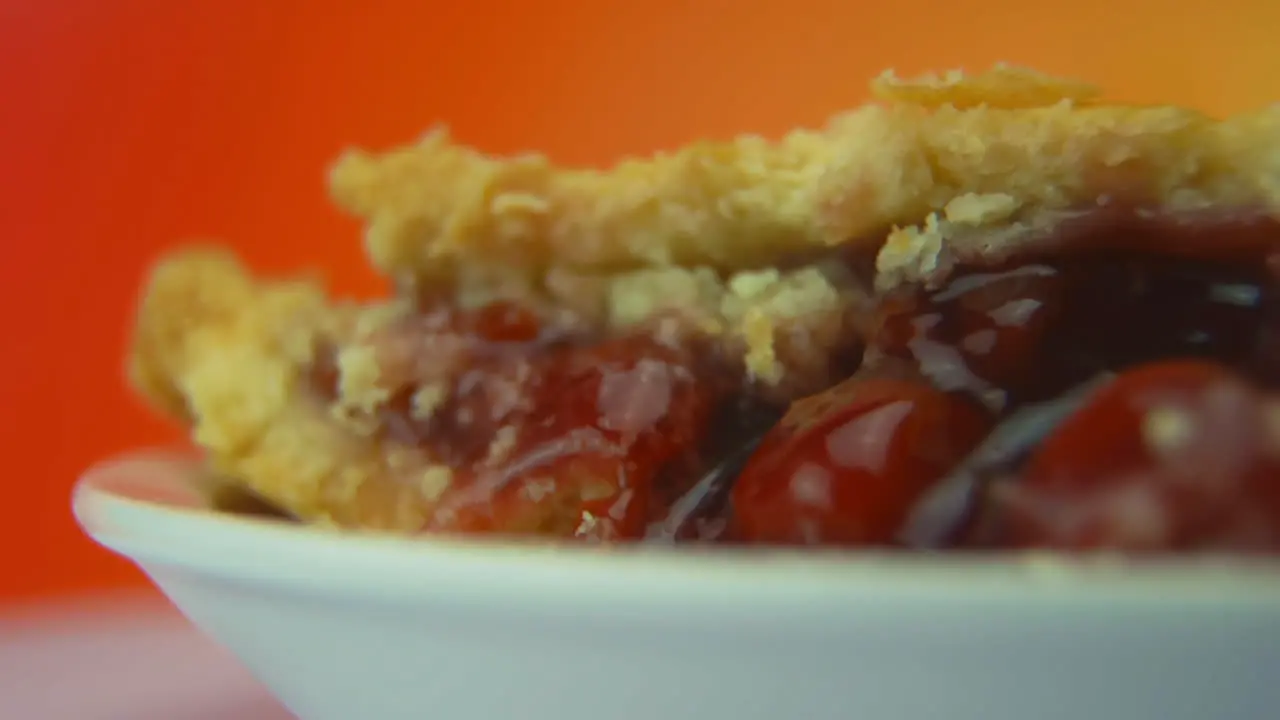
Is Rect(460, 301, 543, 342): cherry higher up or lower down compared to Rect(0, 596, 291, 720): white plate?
higher up

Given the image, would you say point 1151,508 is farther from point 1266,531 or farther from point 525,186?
point 525,186

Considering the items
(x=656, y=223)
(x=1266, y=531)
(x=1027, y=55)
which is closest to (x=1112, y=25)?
(x=1027, y=55)

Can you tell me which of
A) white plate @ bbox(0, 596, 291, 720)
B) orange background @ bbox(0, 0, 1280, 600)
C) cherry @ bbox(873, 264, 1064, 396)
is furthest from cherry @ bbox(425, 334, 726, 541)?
orange background @ bbox(0, 0, 1280, 600)

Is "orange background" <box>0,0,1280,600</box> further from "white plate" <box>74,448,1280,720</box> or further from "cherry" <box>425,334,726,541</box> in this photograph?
"white plate" <box>74,448,1280,720</box>

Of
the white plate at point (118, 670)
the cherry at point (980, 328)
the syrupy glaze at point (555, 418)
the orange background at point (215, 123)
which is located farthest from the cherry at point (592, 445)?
the orange background at point (215, 123)

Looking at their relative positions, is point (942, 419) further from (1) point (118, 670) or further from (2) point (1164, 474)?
(1) point (118, 670)

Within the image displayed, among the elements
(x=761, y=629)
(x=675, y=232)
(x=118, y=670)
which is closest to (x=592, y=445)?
(x=675, y=232)

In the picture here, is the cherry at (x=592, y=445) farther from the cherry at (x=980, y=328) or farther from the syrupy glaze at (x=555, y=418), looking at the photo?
the cherry at (x=980, y=328)

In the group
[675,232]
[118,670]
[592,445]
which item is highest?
[675,232]
